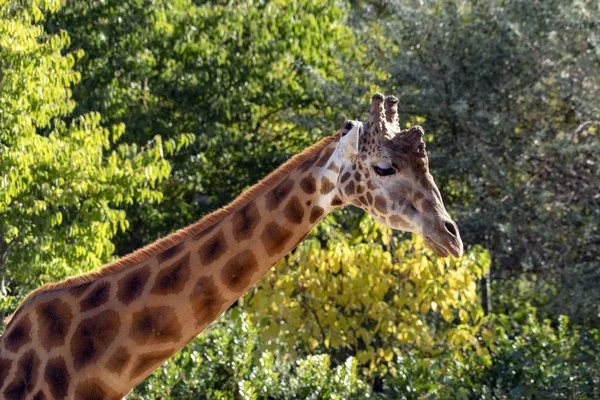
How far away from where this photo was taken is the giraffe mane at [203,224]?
465cm

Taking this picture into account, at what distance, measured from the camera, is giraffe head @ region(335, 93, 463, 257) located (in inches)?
166

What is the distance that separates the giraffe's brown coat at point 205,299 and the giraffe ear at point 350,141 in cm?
77

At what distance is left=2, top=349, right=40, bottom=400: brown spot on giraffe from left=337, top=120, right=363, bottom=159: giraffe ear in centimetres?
161

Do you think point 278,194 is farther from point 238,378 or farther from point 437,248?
point 238,378

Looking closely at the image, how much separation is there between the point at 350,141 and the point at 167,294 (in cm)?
101

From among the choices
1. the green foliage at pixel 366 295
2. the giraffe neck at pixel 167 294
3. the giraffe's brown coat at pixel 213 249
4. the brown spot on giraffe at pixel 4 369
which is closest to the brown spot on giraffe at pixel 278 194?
the giraffe neck at pixel 167 294

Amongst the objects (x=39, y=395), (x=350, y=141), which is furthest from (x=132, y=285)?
(x=350, y=141)

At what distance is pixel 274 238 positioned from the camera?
4.52 m

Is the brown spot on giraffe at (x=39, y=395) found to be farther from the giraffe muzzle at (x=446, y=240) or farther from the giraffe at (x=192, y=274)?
the giraffe muzzle at (x=446, y=240)

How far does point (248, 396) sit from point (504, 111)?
21.9 feet

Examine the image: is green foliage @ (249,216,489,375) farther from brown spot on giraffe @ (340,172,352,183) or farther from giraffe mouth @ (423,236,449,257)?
giraffe mouth @ (423,236,449,257)

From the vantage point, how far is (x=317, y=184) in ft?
14.7

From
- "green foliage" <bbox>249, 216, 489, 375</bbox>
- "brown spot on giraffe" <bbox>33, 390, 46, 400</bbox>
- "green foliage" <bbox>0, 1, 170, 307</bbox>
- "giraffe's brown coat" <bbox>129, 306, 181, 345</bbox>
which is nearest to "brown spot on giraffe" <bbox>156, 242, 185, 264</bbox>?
"giraffe's brown coat" <bbox>129, 306, 181, 345</bbox>

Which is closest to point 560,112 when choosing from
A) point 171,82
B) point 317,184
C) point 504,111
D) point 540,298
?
point 504,111
